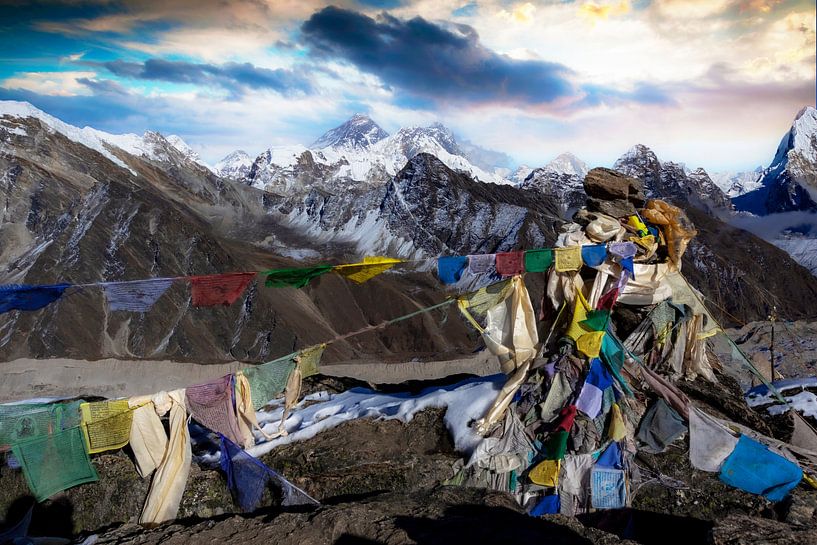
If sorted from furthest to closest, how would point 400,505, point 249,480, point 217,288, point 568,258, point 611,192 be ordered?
point 611,192 → point 217,288 → point 568,258 → point 249,480 → point 400,505

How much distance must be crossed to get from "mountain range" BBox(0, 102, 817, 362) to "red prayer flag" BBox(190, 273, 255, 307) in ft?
27.7

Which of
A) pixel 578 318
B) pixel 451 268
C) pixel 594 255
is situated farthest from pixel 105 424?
pixel 594 255

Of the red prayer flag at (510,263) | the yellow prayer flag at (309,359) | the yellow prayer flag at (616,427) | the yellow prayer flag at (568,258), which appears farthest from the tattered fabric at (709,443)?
the yellow prayer flag at (309,359)

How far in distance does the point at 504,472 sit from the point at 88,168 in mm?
117502

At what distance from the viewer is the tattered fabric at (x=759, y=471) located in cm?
698

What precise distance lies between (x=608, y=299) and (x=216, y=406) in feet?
19.8

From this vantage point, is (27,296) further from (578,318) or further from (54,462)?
(578,318)

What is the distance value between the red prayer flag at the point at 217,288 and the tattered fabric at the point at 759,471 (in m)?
Answer: 7.23

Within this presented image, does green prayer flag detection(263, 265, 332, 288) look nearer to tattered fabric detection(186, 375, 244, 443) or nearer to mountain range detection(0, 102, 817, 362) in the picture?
tattered fabric detection(186, 375, 244, 443)

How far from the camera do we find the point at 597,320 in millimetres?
8352

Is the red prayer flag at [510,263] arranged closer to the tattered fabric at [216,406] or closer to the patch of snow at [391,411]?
the patch of snow at [391,411]

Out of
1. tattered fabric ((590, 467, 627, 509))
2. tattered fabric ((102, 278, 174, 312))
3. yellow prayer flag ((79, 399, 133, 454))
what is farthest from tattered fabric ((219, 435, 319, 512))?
tattered fabric ((590, 467, 627, 509))

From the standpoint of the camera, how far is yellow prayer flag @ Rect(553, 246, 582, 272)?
28.9 feet

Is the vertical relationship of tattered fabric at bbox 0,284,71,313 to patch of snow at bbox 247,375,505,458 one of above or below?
above
